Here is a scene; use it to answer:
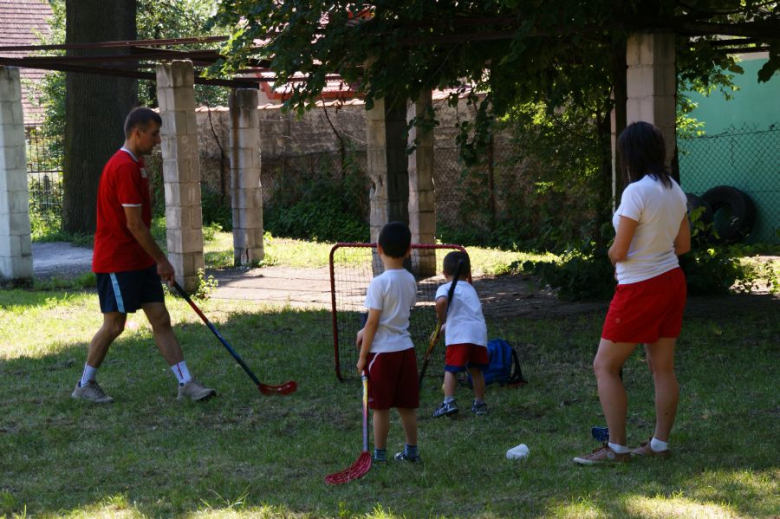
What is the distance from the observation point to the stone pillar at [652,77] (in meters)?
9.66

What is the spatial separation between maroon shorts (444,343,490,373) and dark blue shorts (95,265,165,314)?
7.10ft

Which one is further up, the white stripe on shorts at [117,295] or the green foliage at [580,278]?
the white stripe on shorts at [117,295]

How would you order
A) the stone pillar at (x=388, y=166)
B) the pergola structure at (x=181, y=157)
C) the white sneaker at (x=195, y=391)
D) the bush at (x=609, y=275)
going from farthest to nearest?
1. the stone pillar at (x=388, y=166)
2. the pergola structure at (x=181, y=157)
3. the bush at (x=609, y=275)
4. the white sneaker at (x=195, y=391)

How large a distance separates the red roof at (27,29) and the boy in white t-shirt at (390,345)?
91.4 feet

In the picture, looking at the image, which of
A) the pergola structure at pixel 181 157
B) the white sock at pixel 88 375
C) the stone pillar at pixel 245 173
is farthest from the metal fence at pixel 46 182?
the white sock at pixel 88 375

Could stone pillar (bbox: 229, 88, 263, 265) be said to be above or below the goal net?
above

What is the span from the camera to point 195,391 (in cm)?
767

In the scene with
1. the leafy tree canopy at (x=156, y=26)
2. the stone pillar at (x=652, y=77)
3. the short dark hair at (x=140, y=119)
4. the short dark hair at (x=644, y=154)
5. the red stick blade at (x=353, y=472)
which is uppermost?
the leafy tree canopy at (x=156, y=26)

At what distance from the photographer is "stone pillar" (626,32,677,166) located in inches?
380

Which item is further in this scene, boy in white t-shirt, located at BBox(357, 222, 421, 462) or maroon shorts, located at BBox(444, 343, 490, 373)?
maroon shorts, located at BBox(444, 343, 490, 373)

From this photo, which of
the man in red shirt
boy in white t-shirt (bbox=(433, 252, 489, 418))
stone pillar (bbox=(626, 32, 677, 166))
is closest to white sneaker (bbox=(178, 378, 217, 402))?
the man in red shirt

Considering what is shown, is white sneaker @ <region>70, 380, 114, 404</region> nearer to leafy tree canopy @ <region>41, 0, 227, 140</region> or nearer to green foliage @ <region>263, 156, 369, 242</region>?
green foliage @ <region>263, 156, 369, 242</region>

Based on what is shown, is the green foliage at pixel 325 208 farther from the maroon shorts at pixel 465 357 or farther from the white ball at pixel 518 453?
the white ball at pixel 518 453

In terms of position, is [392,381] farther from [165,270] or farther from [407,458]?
[165,270]
